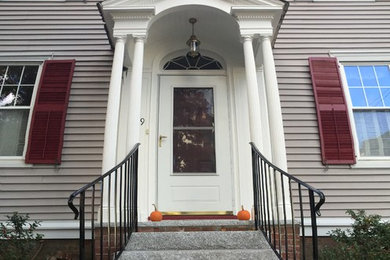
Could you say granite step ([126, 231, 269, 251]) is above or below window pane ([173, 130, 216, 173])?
below

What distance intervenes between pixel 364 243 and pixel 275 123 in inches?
58.2

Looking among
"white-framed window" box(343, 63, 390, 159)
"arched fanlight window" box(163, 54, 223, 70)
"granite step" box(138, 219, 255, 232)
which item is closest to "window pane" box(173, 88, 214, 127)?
"arched fanlight window" box(163, 54, 223, 70)

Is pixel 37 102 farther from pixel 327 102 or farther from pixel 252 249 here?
pixel 327 102

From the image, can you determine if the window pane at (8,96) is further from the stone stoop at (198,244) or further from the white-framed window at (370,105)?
the white-framed window at (370,105)

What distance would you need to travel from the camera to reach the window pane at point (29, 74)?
15.1 feet

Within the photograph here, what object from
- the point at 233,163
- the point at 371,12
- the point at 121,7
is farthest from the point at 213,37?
the point at 371,12

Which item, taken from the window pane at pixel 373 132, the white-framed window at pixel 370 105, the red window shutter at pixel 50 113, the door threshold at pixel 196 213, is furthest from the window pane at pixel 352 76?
the red window shutter at pixel 50 113

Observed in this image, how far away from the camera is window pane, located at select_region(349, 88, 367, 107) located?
4.49 metres

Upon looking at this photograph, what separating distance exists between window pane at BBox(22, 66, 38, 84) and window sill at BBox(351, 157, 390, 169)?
15.1 feet

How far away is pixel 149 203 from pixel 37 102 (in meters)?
2.08

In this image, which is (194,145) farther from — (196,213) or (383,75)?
(383,75)

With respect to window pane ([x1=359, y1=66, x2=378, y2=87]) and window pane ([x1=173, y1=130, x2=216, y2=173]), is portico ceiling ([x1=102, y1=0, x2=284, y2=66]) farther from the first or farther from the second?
window pane ([x1=359, y1=66, x2=378, y2=87])

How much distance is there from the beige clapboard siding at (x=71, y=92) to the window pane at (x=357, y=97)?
351 centimetres

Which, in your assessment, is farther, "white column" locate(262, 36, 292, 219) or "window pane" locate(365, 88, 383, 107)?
"window pane" locate(365, 88, 383, 107)
